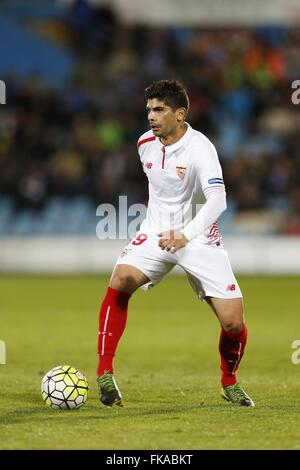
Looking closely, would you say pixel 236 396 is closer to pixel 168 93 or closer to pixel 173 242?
pixel 173 242

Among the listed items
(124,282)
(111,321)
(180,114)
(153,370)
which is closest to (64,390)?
(111,321)

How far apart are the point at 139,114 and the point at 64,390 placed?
15.9m

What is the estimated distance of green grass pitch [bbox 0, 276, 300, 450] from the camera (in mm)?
5766


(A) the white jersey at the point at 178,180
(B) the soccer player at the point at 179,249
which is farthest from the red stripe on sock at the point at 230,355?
(A) the white jersey at the point at 178,180

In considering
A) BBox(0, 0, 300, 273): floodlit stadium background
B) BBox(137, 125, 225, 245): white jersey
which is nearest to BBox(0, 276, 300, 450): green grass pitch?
BBox(137, 125, 225, 245): white jersey

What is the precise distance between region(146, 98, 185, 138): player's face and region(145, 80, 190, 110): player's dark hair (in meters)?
0.03

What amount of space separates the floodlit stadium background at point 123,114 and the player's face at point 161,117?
13.3 meters

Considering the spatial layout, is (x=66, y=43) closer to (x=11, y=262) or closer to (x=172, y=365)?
(x=11, y=262)

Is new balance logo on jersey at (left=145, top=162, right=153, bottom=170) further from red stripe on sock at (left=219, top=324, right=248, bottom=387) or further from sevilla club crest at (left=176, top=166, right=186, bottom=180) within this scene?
red stripe on sock at (left=219, top=324, right=248, bottom=387)

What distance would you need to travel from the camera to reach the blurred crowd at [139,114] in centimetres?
2139

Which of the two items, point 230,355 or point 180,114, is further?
point 230,355

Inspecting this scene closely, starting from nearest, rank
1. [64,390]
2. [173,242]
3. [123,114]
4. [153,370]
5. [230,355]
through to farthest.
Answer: [173,242]
[64,390]
[230,355]
[153,370]
[123,114]

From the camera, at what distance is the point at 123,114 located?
22547mm

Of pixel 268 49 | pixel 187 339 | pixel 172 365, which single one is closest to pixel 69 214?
Result: pixel 268 49
